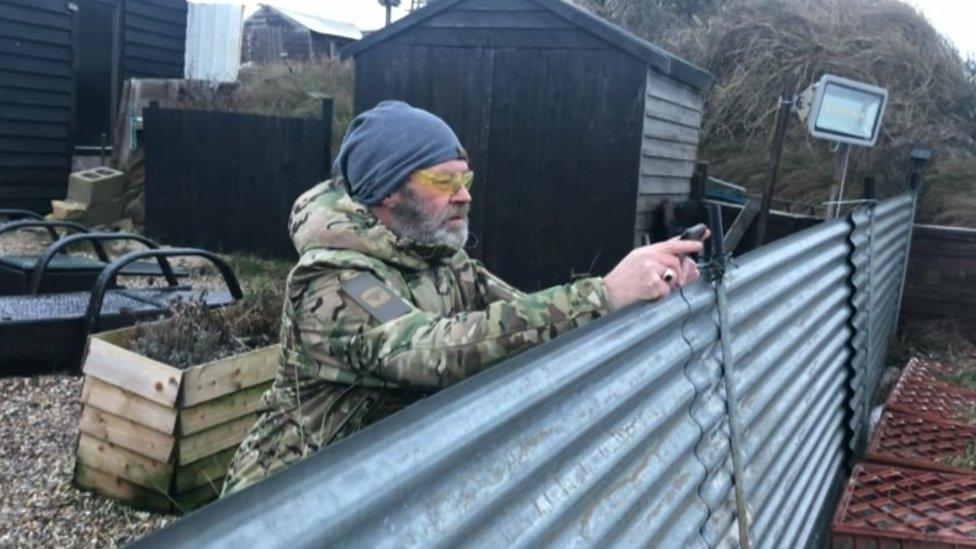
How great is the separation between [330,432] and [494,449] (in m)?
1.00

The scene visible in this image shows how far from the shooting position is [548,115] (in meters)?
8.88

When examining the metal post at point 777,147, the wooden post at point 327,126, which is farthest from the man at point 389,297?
the wooden post at point 327,126

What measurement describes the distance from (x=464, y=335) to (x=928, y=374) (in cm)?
458

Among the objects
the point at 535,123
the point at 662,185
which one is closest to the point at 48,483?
the point at 535,123

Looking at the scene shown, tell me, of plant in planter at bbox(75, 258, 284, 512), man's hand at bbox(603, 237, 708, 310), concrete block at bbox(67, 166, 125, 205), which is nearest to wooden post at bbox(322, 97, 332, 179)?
concrete block at bbox(67, 166, 125, 205)

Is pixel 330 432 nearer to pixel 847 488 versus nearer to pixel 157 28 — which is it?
pixel 847 488

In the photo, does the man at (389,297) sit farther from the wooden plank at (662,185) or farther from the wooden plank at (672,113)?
the wooden plank at (672,113)

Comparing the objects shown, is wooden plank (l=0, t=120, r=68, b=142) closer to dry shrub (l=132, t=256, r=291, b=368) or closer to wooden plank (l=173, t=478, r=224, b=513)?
dry shrub (l=132, t=256, r=291, b=368)

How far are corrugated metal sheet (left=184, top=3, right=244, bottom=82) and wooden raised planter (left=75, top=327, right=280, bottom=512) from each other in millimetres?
14720

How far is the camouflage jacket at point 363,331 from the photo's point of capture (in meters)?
1.88

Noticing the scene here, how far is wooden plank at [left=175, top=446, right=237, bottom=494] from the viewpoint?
3824 millimetres

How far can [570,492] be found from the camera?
139 centimetres

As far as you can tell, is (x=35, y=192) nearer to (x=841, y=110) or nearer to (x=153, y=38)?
(x=153, y=38)

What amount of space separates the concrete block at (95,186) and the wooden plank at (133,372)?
31.5 ft
